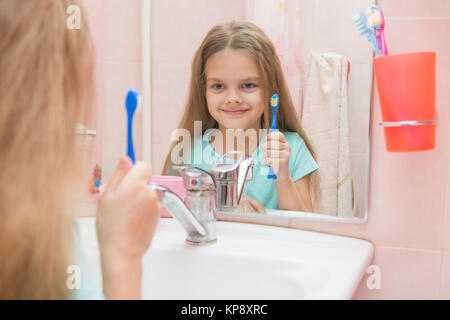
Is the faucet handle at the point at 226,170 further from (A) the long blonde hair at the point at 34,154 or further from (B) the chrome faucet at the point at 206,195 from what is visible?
(A) the long blonde hair at the point at 34,154

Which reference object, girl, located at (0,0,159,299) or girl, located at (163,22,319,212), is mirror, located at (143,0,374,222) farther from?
girl, located at (0,0,159,299)

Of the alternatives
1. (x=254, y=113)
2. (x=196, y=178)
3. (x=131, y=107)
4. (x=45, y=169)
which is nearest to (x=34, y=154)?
(x=45, y=169)

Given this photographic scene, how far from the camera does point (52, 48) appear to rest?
365 mm

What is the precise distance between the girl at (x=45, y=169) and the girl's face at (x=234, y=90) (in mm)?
444

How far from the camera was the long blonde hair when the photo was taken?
1.10 feet

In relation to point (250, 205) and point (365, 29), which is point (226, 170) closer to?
point (250, 205)

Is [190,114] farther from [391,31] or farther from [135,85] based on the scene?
[391,31]

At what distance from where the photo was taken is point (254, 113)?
2.64ft

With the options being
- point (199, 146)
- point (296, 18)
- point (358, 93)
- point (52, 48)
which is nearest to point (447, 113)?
point (358, 93)

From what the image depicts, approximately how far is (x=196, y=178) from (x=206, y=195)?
0.04 meters

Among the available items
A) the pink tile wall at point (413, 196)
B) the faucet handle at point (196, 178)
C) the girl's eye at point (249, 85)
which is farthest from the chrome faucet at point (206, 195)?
the pink tile wall at point (413, 196)

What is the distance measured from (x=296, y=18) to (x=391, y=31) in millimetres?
178
